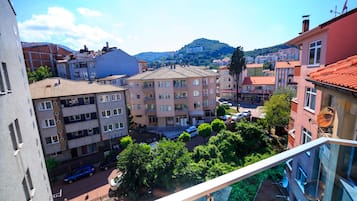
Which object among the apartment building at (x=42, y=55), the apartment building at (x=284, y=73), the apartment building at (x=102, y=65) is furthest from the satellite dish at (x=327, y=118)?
the apartment building at (x=42, y=55)

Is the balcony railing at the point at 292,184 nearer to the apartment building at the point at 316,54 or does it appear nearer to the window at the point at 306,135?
the apartment building at the point at 316,54

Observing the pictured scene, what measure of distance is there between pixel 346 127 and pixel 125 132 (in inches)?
755

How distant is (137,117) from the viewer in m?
26.7

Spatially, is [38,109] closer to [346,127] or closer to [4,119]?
[4,119]

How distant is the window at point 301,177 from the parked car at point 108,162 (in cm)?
1689

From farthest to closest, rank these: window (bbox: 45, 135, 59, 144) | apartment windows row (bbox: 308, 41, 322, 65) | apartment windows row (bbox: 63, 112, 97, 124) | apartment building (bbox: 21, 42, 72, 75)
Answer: apartment building (bbox: 21, 42, 72, 75) → apartment windows row (bbox: 63, 112, 97, 124) → window (bbox: 45, 135, 59, 144) → apartment windows row (bbox: 308, 41, 322, 65)

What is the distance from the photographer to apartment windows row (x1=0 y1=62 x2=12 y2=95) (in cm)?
557

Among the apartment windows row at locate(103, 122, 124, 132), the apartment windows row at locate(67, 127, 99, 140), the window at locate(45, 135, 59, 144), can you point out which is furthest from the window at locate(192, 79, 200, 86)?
the window at locate(45, 135, 59, 144)

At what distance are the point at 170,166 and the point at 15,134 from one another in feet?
24.9

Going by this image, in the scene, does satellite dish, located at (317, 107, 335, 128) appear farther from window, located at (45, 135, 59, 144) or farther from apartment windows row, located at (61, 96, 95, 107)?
window, located at (45, 135, 59, 144)

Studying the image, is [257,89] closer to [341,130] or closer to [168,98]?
[168,98]

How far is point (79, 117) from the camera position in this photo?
709 inches

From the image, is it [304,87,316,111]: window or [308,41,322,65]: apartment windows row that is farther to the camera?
[304,87,316,111]: window

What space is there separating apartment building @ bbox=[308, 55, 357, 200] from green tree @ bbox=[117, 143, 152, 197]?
9468 millimetres
